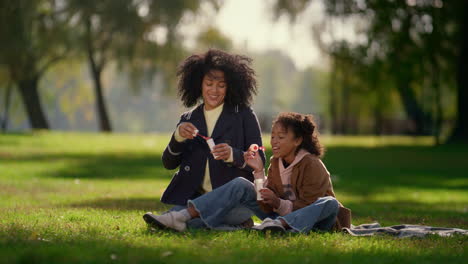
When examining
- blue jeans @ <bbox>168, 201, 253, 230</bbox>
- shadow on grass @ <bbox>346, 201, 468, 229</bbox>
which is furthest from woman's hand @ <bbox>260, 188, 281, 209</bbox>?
shadow on grass @ <bbox>346, 201, 468, 229</bbox>

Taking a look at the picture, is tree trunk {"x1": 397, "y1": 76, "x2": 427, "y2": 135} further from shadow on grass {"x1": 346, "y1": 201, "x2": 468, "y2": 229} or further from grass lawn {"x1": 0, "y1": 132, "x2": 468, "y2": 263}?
shadow on grass {"x1": 346, "y1": 201, "x2": 468, "y2": 229}

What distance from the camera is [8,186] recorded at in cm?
1262

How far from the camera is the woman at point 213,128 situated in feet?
23.2

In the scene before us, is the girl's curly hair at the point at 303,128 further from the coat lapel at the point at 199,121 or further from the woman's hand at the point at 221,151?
the coat lapel at the point at 199,121

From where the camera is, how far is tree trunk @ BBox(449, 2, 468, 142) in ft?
96.0

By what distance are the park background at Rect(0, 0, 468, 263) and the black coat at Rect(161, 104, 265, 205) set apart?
2.09ft

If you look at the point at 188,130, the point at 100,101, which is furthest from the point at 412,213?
the point at 100,101

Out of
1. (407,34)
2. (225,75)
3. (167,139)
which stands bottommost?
(167,139)

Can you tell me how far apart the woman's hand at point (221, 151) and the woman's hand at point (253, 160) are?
0.17 metres

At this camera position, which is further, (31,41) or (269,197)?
(31,41)

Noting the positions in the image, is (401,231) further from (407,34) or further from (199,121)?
Answer: (407,34)

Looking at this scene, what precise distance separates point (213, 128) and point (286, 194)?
968mm

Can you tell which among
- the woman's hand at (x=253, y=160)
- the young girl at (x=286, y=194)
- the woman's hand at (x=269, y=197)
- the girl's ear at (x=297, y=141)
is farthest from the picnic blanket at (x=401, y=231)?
the woman's hand at (x=253, y=160)

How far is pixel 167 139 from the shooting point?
110 feet
